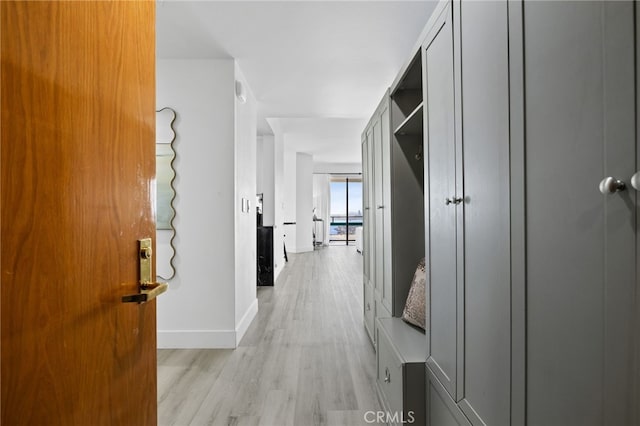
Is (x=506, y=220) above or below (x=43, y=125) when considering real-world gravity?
below

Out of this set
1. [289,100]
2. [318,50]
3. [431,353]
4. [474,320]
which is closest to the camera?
[474,320]

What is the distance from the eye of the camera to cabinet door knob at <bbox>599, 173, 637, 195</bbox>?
59 cm

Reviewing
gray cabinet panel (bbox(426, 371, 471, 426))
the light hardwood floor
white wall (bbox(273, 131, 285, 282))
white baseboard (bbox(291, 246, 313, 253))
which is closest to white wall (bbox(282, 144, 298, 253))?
white baseboard (bbox(291, 246, 313, 253))

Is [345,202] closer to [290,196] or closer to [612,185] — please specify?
[290,196]

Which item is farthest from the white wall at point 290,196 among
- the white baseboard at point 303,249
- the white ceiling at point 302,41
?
the white ceiling at point 302,41

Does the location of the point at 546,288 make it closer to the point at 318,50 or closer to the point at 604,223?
the point at 604,223

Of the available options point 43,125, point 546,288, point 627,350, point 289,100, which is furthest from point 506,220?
point 289,100

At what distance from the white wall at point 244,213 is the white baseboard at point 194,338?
122 millimetres

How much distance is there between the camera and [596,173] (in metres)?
0.65

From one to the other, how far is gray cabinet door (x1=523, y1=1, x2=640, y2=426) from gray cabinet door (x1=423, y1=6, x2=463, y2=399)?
0.48 metres

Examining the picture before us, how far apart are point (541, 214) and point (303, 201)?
9.97 m

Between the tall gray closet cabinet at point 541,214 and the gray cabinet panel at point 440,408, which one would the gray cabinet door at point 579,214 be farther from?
the gray cabinet panel at point 440,408

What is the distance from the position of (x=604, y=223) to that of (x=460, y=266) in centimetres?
66

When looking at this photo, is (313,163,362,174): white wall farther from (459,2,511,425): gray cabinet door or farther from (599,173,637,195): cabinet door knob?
(599,173,637,195): cabinet door knob
